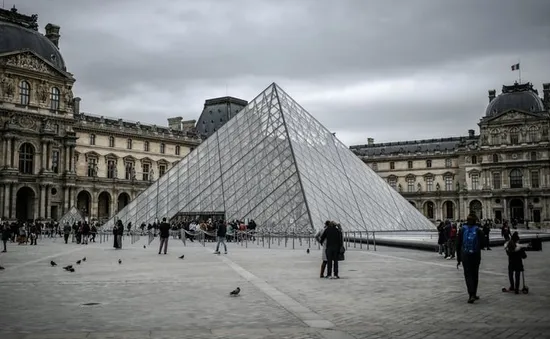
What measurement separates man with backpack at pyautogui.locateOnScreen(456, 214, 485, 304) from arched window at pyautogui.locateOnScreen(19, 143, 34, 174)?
46.0 m

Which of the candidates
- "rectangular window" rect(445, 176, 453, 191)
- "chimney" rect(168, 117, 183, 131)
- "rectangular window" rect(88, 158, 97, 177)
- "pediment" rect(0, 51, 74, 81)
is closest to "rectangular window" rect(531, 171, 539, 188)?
"rectangular window" rect(445, 176, 453, 191)

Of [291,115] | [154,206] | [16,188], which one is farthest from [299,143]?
[16,188]

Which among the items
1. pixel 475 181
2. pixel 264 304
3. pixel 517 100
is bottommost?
pixel 264 304

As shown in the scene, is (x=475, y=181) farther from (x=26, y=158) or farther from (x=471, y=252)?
(x=471, y=252)

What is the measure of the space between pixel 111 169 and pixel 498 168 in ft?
146

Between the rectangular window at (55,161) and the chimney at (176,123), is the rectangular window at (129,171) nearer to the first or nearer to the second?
the rectangular window at (55,161)

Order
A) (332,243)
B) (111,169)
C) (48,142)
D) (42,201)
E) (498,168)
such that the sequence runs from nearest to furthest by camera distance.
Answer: (332,243), (42,201), (48,142), (111,169), (498,168)

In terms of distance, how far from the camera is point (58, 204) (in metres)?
50.5

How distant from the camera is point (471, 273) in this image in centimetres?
784

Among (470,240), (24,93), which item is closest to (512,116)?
(24,93)

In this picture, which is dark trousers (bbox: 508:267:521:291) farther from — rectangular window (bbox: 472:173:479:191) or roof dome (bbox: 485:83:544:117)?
rectangular window (bbox: 472:173:479:191)

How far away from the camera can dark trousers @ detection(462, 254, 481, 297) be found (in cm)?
771

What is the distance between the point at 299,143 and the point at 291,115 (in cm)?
324

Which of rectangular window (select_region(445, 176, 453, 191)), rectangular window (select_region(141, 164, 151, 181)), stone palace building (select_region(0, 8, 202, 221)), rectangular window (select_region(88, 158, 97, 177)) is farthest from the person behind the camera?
rectangular window (select_region(445, 176, 453, 191))
